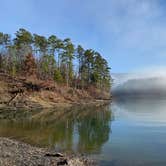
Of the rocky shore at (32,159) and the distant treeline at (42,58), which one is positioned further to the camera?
the distant treeline at (42,58)

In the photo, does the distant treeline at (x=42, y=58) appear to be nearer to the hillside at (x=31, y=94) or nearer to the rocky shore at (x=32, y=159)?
the hillside at (x=31, y=94)

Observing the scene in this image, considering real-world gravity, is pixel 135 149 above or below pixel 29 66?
below

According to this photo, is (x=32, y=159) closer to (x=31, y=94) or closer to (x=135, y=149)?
(x=135, y=149)

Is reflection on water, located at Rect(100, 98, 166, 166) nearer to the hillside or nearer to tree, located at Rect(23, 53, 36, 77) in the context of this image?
the hillside

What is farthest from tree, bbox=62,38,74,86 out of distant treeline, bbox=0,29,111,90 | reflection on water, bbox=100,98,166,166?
reflection on water, bbox=100,98,166,166

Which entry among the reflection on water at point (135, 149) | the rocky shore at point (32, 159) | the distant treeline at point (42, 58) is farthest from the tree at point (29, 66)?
the rocky shore at point (32, 159)

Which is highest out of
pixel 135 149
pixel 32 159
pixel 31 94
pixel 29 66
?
pixel 29 66

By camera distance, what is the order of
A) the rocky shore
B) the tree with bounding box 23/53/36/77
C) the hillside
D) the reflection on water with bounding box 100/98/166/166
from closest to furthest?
1. the rocky shore
2. the reflection on water with bounding box 100/98/166/166
3. the hillside
4. the tree with bounding box 23/53/36/77

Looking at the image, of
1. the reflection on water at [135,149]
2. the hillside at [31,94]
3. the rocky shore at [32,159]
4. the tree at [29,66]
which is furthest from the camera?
the tree at [29,66]

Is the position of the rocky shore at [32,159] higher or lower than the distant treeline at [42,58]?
lower

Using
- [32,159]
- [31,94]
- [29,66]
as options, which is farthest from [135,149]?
[29,66]

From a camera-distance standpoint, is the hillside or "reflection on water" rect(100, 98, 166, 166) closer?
"reflection on water" rect(100, 98, 166, 166)

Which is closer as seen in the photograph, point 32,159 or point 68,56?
point 32,159

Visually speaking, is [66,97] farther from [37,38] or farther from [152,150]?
[152,150]
